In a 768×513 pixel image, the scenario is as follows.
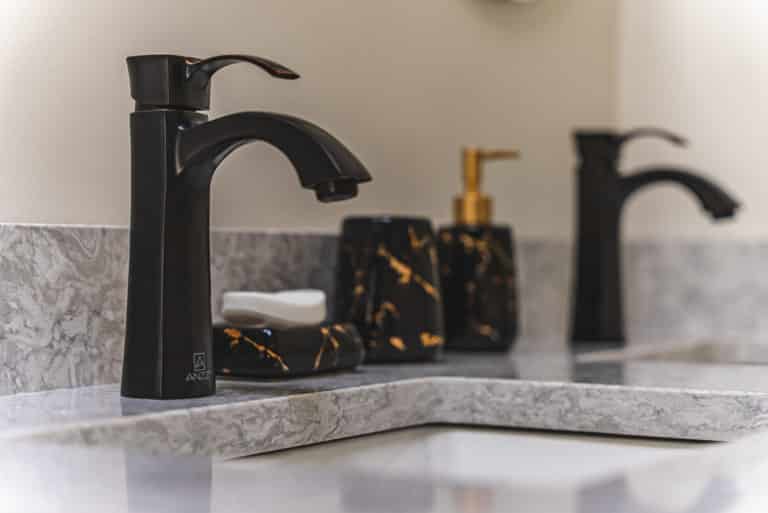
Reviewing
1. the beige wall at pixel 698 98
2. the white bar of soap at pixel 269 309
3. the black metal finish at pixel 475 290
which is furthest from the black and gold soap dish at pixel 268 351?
the beige wall at pixel 698 98

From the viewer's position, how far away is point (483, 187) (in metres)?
1.72

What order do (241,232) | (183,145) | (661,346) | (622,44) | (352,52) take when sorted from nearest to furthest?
(183,145), (241,232), (352,52), (661,346), (622,44)

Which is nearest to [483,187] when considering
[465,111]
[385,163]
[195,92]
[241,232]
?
[465,111]

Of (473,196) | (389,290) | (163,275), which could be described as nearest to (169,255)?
(163,275)

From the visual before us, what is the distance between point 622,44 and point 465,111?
0.42 meters

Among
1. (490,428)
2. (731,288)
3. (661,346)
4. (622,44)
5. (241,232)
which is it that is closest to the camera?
(490,428)

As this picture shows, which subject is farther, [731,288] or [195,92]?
[731,288]

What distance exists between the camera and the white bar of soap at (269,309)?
1124 mm

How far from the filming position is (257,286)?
50.1 inches

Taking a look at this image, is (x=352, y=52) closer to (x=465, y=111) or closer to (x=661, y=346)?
(x=465, y=111)

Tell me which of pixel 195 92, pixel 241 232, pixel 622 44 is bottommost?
pixel 241 232

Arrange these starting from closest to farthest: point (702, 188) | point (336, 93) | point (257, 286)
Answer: point (257, 286)
point (336, 93)
point (702, 188)

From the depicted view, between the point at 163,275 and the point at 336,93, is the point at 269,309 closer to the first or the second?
the point at 163,275

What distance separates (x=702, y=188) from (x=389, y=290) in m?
0.53
